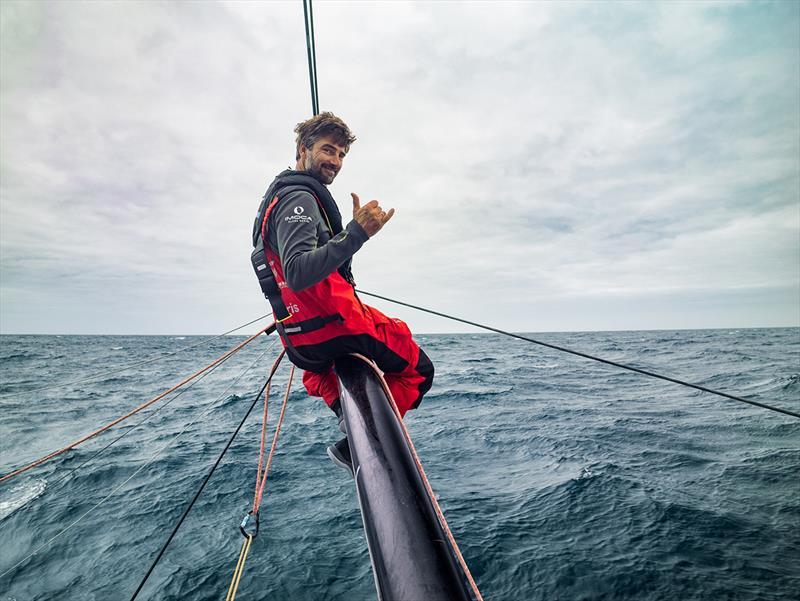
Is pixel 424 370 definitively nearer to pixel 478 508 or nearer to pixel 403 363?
pixel 403 363

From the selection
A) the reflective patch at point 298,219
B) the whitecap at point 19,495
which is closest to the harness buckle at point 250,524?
the reflective patch at point 298,219

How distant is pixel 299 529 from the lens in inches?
202

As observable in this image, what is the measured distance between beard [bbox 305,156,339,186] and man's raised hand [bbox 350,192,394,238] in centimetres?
54

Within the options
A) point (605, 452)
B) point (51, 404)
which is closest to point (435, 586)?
point (605, 452)

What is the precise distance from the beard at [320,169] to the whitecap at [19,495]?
25.4 feet

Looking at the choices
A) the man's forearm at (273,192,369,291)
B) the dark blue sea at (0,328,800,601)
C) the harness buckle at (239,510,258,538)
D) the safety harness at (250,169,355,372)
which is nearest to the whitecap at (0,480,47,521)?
the dark blue sea at (0,328,800,601)

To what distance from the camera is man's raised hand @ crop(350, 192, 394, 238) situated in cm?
174

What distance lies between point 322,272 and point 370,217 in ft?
1.08

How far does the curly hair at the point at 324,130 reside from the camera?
87.4 inches

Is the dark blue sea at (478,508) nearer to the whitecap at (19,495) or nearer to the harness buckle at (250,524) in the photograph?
the whitecap at (19,495)

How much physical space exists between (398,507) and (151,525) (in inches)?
239

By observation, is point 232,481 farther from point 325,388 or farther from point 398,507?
point 398,507

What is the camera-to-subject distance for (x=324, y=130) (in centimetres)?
225

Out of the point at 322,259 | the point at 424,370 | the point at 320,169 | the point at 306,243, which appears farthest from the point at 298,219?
the point at 424,370
